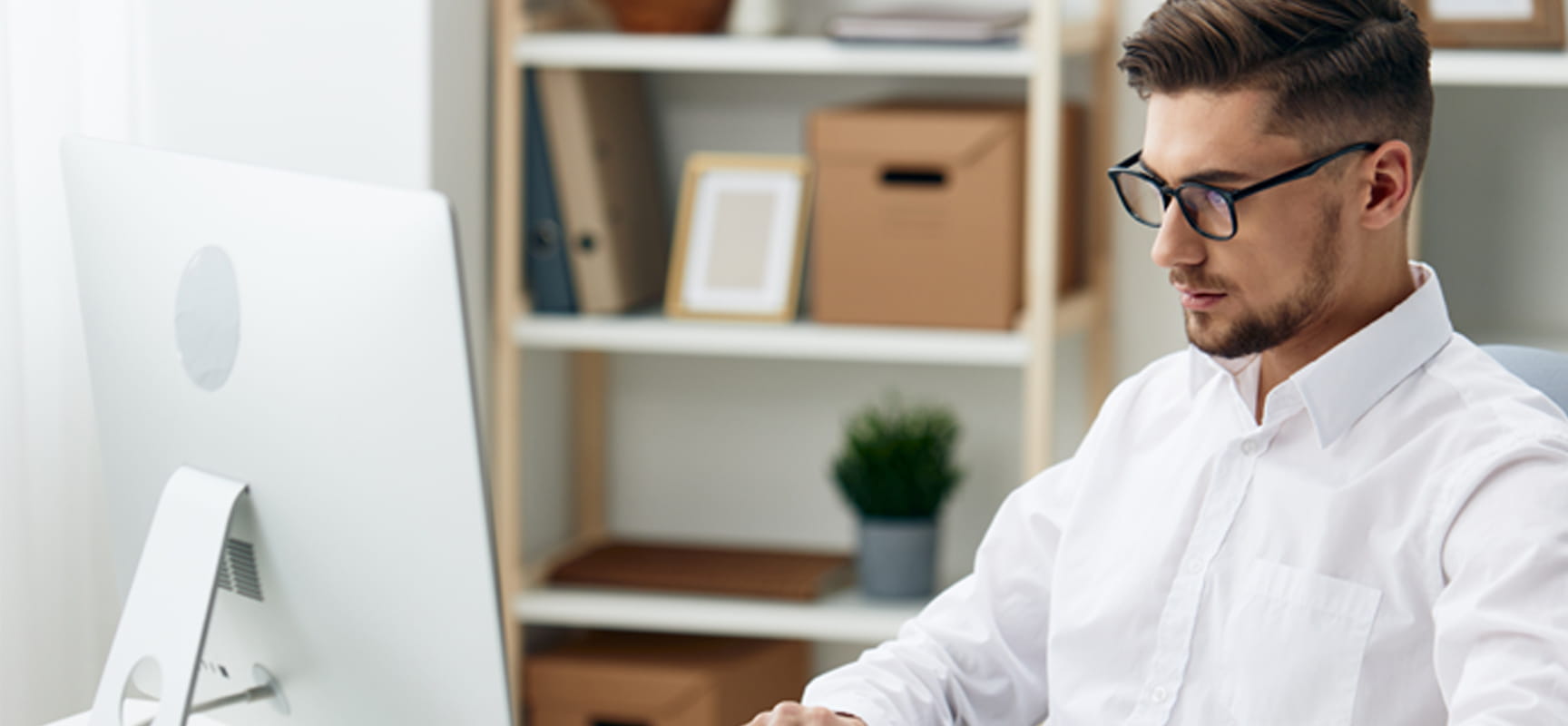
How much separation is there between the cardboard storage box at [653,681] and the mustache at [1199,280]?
1.41 meters

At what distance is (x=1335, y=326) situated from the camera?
1.23 meters

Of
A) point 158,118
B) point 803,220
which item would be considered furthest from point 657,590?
point 158,118

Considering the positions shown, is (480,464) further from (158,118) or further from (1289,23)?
(158,118)

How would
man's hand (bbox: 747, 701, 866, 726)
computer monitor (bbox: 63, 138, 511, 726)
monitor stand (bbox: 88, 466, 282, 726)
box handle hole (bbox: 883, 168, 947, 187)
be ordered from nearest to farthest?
computer monitor (bbox: 63, 138, 511, 726), monitor stand (bbox: 88, 466, 282, 726), man's hand (bbox: 747, 701, 866, 726), box handle hole (bbox: 883, 168, 947, 187)

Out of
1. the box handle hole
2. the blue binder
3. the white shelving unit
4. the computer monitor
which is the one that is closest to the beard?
the computer monitor

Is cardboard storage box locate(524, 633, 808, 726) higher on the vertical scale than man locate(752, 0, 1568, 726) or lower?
lower

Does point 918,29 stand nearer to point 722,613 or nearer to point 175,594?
point 722,613

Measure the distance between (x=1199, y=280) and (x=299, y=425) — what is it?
1.97ft

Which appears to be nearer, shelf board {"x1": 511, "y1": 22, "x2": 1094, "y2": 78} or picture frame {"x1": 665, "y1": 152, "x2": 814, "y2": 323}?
shelf board {"x1": 511, "y1": 22, "x2": 1094, "y2": 78}

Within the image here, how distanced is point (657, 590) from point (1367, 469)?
58.2 inches

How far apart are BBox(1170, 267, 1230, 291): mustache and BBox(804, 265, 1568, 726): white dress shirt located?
0.09 meters

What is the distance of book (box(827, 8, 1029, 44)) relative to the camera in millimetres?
2270

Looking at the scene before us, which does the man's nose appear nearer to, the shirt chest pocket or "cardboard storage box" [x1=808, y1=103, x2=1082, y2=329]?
the shirt chest pocket

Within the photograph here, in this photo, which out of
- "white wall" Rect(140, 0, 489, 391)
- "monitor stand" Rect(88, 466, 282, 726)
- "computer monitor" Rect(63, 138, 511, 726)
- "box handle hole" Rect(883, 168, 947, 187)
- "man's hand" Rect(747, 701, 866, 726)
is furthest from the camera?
"box handle hole" Rect(883, 168, 947, 187)
